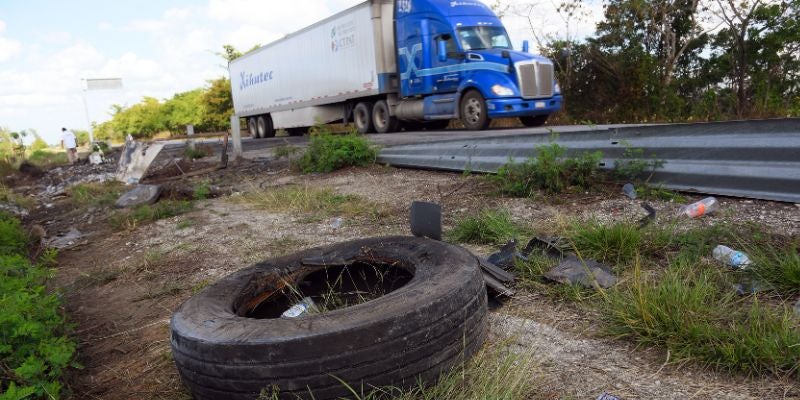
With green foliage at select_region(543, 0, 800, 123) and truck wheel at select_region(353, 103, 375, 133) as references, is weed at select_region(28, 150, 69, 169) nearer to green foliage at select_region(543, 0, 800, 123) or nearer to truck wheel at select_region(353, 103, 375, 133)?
truck wheel at select_region(353, 103, 375, 133)

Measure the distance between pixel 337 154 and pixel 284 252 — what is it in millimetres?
3661

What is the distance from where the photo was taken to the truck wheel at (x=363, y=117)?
1574 cm

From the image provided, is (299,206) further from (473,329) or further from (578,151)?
(473,329)

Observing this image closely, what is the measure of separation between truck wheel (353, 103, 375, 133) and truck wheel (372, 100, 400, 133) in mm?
289

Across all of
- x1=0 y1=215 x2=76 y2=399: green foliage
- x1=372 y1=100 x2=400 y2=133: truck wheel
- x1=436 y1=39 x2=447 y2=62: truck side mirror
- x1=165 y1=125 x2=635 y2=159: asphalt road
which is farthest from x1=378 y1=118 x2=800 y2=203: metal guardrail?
x1=372 y1=100 x2=400 y2=133: truck wheel

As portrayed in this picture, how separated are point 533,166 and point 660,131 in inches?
40.3

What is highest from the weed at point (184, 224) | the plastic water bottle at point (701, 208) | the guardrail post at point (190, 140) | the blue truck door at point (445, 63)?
the blue truck door at point (445, 63)

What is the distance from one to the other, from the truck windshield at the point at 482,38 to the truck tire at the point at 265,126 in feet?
39.4

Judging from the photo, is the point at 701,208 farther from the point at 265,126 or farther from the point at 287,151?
the point at 265,126

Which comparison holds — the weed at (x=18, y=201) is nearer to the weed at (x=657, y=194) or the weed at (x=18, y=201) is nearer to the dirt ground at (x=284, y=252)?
the dirt ground at (x=284, y=252)

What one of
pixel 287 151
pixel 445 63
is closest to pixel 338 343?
pixel 287 151

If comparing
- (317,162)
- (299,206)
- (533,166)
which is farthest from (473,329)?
(317,162)

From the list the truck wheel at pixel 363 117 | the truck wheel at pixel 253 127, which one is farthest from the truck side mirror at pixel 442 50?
the truck wheel at pixel 253 127

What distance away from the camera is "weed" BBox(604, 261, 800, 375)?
182 centimetres
